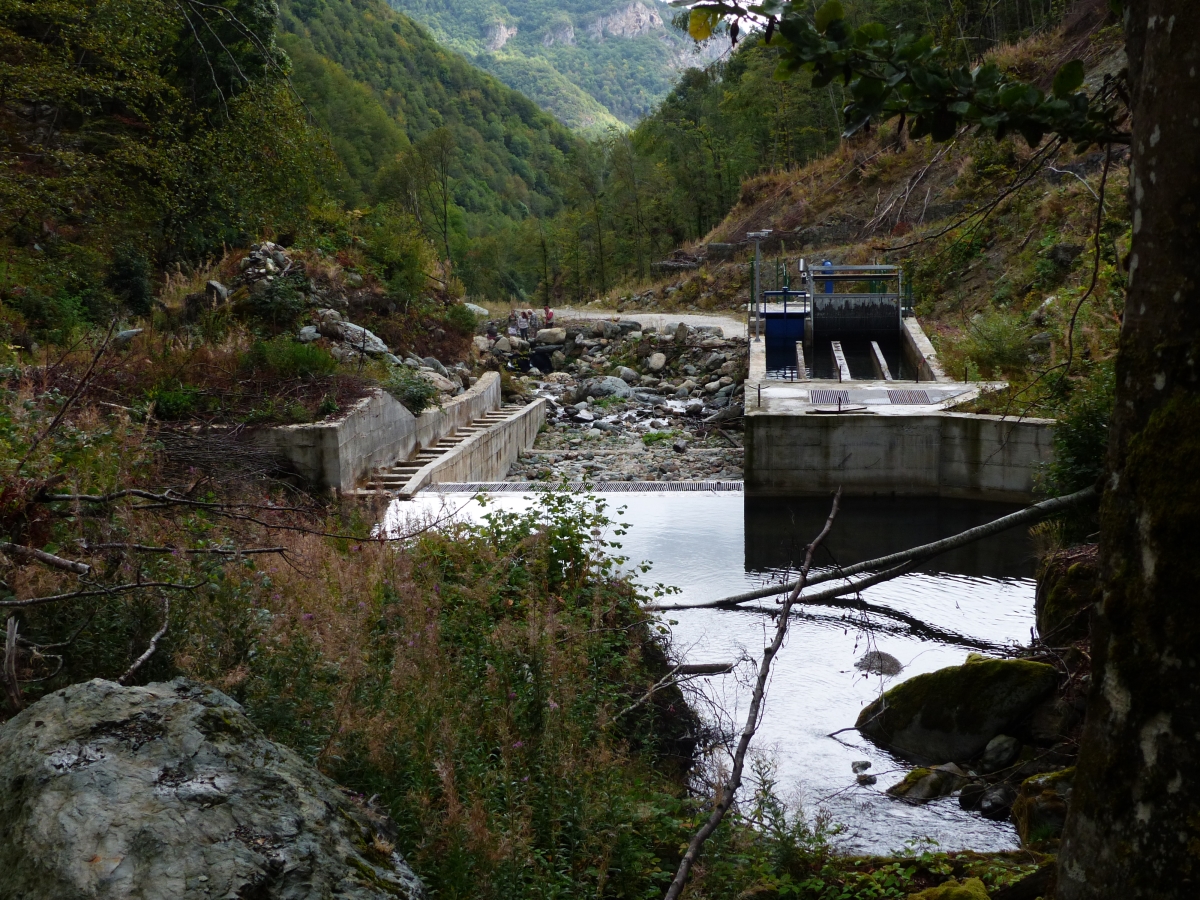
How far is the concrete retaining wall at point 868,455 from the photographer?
12.9m

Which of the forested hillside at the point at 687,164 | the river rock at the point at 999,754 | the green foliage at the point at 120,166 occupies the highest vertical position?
the forested hillside at the point at 687,164

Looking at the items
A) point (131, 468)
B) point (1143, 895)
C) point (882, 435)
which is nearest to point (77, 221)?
point (131, 468)

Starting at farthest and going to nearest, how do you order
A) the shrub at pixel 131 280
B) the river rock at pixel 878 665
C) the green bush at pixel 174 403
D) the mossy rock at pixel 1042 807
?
1. the shrub at pixel 131 280
2. the green bush at pixel 174 403
3. the river rock at pixel 878 665
4. the mossy rock at pixel 1042 807

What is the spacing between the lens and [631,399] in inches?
917

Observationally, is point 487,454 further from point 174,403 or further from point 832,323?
point 832,323

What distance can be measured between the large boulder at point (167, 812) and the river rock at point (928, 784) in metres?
3.83

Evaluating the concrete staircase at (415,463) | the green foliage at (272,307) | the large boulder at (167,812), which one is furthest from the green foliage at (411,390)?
the large boulder at (167,812)

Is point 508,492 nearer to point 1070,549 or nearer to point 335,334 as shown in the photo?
point 335,334

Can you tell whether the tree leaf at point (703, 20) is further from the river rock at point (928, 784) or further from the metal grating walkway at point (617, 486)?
the metal grating walkway at point (617, 486)

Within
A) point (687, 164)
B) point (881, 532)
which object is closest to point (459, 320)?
point (881, 532)

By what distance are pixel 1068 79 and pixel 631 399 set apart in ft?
69.2

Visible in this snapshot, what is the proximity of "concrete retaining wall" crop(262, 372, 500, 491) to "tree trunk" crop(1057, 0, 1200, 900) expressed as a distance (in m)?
10.6

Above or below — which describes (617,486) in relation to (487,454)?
below

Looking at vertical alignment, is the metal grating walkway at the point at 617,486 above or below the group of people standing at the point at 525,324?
below
